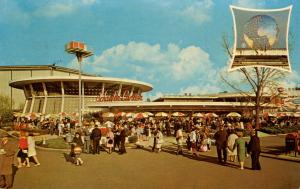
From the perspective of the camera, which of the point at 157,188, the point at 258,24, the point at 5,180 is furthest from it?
the point at 258,24

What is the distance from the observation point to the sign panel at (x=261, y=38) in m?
14.9

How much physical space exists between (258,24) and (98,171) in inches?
364

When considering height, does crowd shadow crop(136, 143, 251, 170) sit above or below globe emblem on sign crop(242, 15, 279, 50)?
below

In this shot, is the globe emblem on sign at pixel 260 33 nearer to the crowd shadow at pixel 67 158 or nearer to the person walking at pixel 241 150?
the person walking at pixel 241 150

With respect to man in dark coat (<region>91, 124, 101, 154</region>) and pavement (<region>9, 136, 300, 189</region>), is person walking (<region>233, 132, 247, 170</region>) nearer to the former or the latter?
pavement (<region>9, 136, 300, 189</region>)

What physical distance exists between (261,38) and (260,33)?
43 cm

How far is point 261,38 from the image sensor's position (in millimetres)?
15828

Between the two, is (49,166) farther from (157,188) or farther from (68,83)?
(68,83)

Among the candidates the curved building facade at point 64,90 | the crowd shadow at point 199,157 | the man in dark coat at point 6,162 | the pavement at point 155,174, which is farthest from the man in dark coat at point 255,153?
the curved building facade at point 64,90

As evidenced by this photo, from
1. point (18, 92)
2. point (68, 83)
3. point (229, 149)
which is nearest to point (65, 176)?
point (229, 149)

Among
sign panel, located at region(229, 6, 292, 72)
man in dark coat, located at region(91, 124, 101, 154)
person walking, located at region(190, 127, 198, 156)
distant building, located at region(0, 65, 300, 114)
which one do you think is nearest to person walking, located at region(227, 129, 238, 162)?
person walking, located at region(190, 127, 198, 156)

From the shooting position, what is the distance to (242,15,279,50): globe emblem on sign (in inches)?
592

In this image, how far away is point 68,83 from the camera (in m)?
65.9

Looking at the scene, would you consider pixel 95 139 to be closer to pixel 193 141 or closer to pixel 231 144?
pixel 193 141
